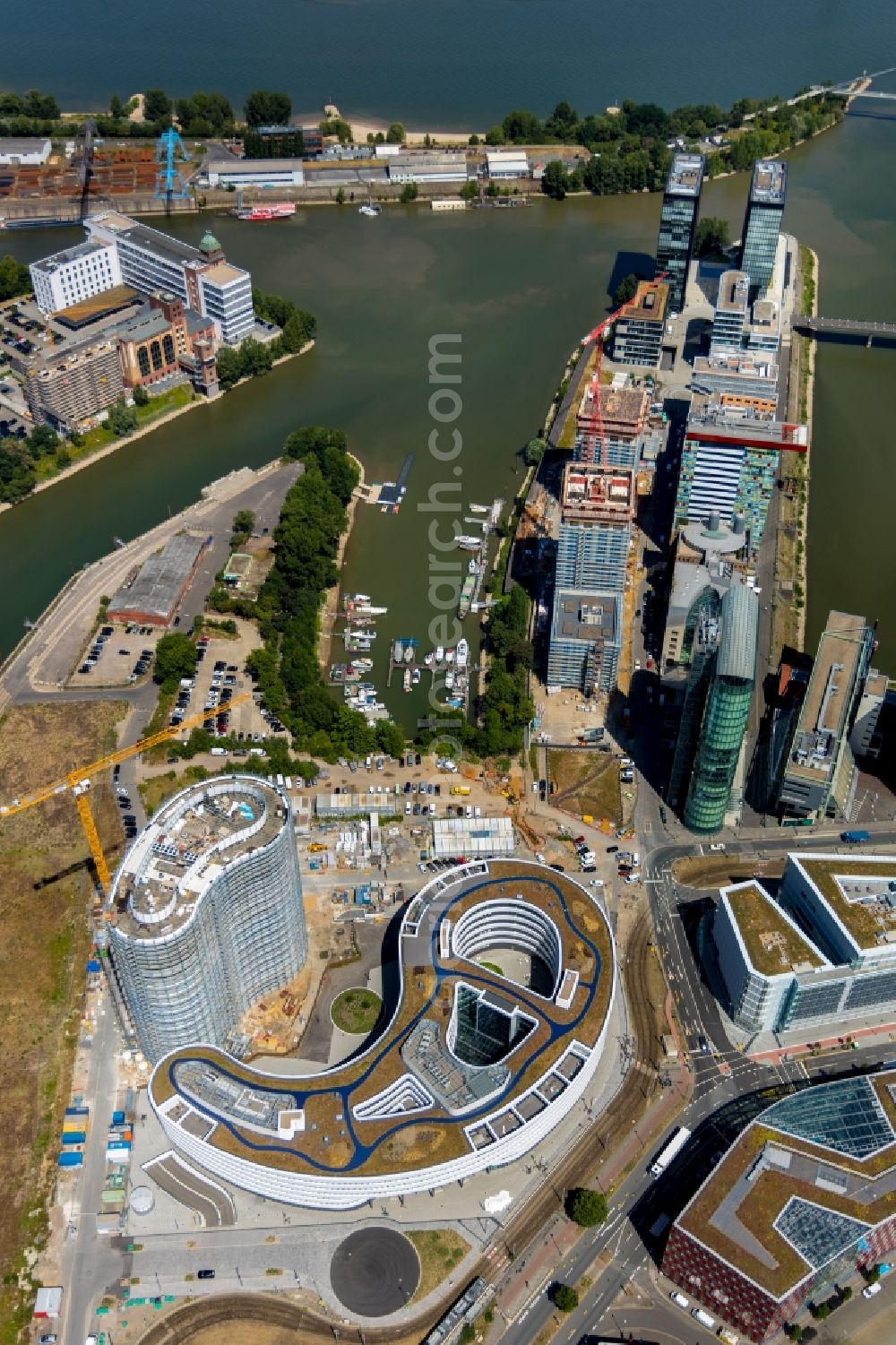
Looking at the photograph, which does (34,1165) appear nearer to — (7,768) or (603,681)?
(7,768)

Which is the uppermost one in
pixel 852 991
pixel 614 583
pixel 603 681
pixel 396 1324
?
pixel 614 583

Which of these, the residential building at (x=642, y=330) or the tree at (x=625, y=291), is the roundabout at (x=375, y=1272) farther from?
the tree at (x=625, y=291)

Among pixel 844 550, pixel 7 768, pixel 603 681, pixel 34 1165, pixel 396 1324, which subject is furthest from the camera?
pixel 844 550

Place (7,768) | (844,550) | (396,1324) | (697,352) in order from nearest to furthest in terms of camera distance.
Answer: (396,1324)
(7,768)
(844,550)
(697,352)

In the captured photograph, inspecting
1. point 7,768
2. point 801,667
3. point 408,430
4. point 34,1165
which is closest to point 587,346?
point 408,430

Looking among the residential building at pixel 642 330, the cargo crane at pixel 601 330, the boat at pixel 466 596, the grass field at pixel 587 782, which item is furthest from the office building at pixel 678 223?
the grass field at pixel 587 782

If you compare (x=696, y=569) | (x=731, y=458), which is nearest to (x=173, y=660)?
(x=696, y=569)
